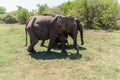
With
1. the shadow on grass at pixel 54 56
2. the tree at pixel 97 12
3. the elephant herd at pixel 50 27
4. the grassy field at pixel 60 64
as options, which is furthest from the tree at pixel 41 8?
the shadow on grass at pixel 54 56

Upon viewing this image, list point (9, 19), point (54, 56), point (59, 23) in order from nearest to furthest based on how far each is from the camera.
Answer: point (54, 56)
point (59, 23)
point (9, 19)

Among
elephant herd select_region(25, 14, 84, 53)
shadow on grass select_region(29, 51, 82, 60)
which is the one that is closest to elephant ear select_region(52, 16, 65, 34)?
elephant herd select_region(25, 14, 84, 53)

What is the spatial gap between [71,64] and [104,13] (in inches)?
455

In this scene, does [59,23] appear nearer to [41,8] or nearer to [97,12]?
[97,12]

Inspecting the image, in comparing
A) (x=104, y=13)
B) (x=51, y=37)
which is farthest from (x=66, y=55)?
(x=104, y=13)

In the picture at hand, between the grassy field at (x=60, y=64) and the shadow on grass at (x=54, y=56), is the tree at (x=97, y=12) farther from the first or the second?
the shadow on grass at (x=54, y=56)

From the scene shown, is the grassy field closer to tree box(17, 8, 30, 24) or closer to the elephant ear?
the elephant ear

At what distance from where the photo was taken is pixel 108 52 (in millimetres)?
10742

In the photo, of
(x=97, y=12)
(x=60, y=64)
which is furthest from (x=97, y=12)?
(x=60, y=64)

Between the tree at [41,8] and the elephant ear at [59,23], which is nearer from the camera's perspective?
the elephant ear at [59,23]

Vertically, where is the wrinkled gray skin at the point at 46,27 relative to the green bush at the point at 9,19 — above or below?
above

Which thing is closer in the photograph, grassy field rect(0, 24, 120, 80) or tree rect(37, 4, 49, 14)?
grassy field rect(0, 24, 120, 80)

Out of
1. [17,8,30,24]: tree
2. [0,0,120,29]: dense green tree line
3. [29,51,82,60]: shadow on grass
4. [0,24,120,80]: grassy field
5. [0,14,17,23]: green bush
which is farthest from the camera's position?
[0,14,17,23]: green bush

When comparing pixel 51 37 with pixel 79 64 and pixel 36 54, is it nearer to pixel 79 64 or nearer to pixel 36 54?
pixel 36 54
